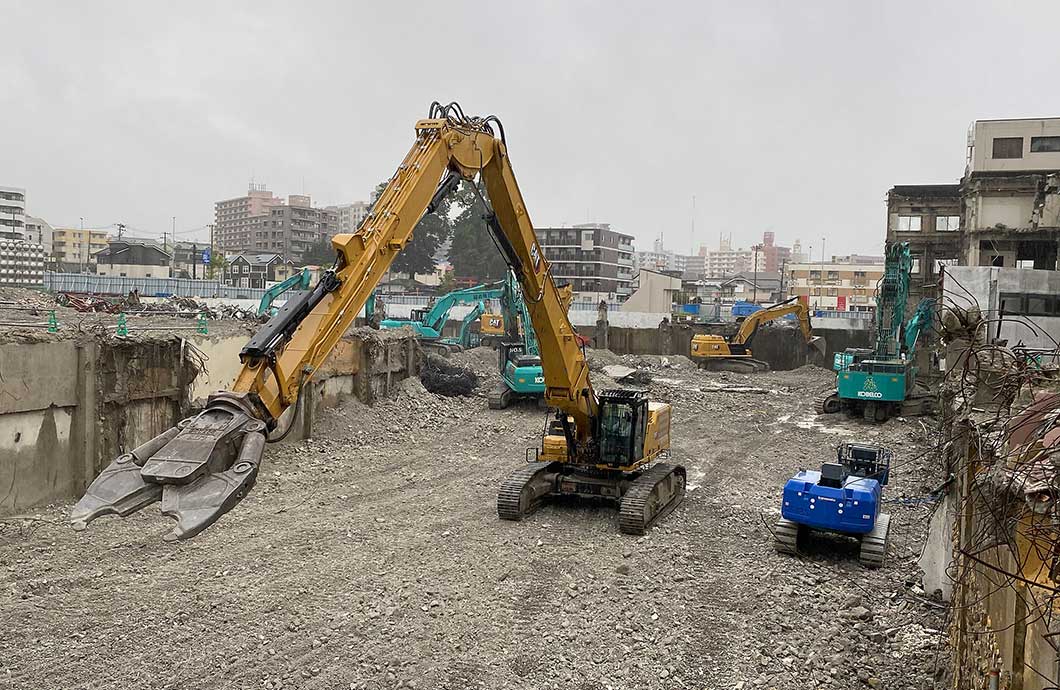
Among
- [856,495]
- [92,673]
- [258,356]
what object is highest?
[258,356]

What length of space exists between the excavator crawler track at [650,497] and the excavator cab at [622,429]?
44 cm

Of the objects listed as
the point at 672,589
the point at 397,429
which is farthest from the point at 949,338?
the point at 397,429

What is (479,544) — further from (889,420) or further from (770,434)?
(889,420)

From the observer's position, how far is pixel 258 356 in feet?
21.7

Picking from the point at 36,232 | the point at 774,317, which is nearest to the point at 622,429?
the point at 774,317

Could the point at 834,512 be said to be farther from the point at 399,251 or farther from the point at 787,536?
the point at 399,251

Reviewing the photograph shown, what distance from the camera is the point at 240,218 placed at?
6220 inches

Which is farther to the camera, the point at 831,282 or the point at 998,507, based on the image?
the point at 831,282

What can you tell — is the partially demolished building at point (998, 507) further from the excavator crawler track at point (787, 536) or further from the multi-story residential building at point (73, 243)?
the multi-story residential building at point (73, 243)

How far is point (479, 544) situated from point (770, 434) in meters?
12.6

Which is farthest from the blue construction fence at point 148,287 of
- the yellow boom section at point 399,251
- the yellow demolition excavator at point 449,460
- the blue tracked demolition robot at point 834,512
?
the blue tracked demolition robot at point 834,512

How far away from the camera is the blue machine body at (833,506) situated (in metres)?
10.5

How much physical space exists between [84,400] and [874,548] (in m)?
11.9

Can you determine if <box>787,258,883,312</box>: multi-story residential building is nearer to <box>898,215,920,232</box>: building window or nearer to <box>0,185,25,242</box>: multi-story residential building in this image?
<box>898,215,920,232</box>: building window
